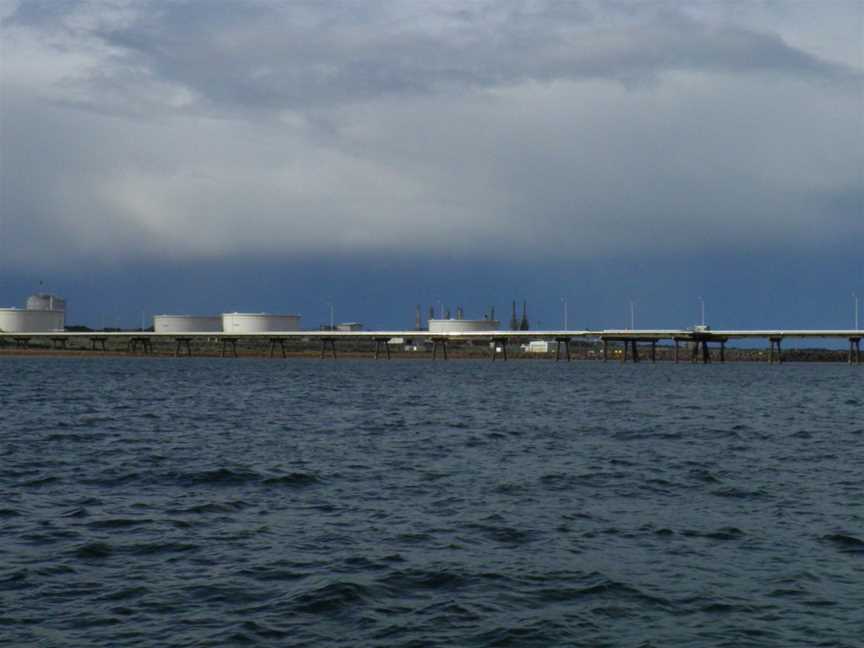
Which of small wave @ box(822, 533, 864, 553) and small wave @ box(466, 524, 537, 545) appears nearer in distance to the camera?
small wave @ box(822, 533, 864, 553)

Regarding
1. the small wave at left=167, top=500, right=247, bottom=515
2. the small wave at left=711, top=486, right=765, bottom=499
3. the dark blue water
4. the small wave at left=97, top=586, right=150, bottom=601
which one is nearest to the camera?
the dark blue water

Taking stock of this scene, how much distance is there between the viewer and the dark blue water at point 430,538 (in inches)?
517

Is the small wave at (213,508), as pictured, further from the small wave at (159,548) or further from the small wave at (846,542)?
the small wave at (846,542)

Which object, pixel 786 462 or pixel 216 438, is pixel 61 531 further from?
pixel 786 462

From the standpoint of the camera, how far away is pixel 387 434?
36406 millimetres

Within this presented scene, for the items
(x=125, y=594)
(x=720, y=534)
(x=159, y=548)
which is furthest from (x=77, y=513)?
(x=720, y=534)

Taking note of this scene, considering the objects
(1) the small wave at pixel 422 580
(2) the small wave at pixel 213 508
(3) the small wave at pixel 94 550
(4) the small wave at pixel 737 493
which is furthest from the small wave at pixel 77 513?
(4) the small wave at pixel 737 493

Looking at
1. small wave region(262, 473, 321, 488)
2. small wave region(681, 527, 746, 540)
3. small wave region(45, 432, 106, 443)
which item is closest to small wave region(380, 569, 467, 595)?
small wave region(681, 527, 746, 540)

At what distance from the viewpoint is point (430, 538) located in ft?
58.7

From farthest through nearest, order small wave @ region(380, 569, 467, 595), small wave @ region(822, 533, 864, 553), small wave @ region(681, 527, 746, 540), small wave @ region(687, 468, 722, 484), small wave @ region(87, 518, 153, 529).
Answer: small wave @ region(687, 468, 722, 484), small wave @ region(87, 518, 153, 529), small wave @ region(681, 527, 746, 540), small wave @ region(822, 533, 864, 553), small wave @ region(380, 569, 467, 595)

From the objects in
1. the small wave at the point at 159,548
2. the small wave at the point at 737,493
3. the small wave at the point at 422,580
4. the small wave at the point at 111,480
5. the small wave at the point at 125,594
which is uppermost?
the small wave at the point at 111,480

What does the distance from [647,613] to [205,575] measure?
642 cm

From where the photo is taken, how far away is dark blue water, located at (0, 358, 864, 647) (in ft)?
43.1

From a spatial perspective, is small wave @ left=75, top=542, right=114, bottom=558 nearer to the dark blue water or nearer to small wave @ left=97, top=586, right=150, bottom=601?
the dark blue water
